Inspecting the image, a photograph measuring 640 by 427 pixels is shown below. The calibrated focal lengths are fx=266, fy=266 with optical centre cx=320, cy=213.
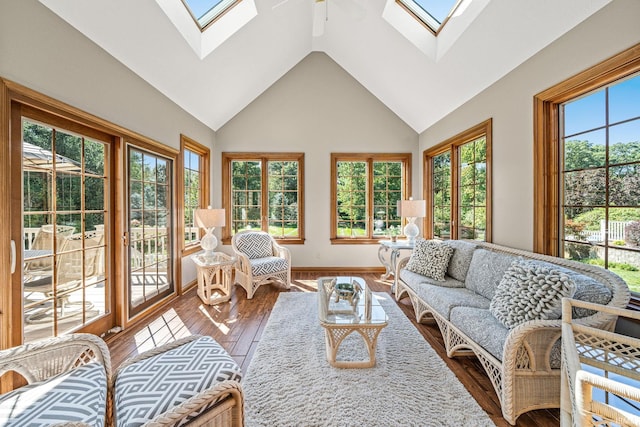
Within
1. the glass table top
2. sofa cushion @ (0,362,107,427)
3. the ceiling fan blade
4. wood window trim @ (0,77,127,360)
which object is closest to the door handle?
wood window trim @ (0,77,127,360)

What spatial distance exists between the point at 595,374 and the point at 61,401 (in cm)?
229

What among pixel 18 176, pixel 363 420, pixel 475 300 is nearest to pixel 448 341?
pixel 475 300

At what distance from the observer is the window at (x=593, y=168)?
1.79 m

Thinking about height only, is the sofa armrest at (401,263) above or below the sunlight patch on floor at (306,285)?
above

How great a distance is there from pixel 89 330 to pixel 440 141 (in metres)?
4.91

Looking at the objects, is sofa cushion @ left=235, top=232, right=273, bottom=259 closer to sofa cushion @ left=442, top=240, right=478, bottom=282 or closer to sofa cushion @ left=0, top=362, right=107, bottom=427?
sofa cushion @ left=442, top=240, right=478, bottom=282

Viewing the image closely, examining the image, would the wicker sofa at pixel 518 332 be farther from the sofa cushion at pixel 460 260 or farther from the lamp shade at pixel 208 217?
the lamp shade at pixel 208 217

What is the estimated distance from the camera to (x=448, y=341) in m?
2.27

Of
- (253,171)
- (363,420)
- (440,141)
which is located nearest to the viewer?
(363,420)

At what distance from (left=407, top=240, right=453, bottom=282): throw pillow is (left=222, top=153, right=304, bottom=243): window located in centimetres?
233

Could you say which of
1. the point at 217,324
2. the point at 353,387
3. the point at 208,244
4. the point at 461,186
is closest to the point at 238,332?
the point at 217,324

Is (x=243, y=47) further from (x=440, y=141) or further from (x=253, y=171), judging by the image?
(x=440, y=141)

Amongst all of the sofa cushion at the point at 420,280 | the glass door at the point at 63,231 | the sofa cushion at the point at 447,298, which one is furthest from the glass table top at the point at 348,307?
the glass door at the point at 63,231

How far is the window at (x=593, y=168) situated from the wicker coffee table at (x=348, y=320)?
1659 mm
